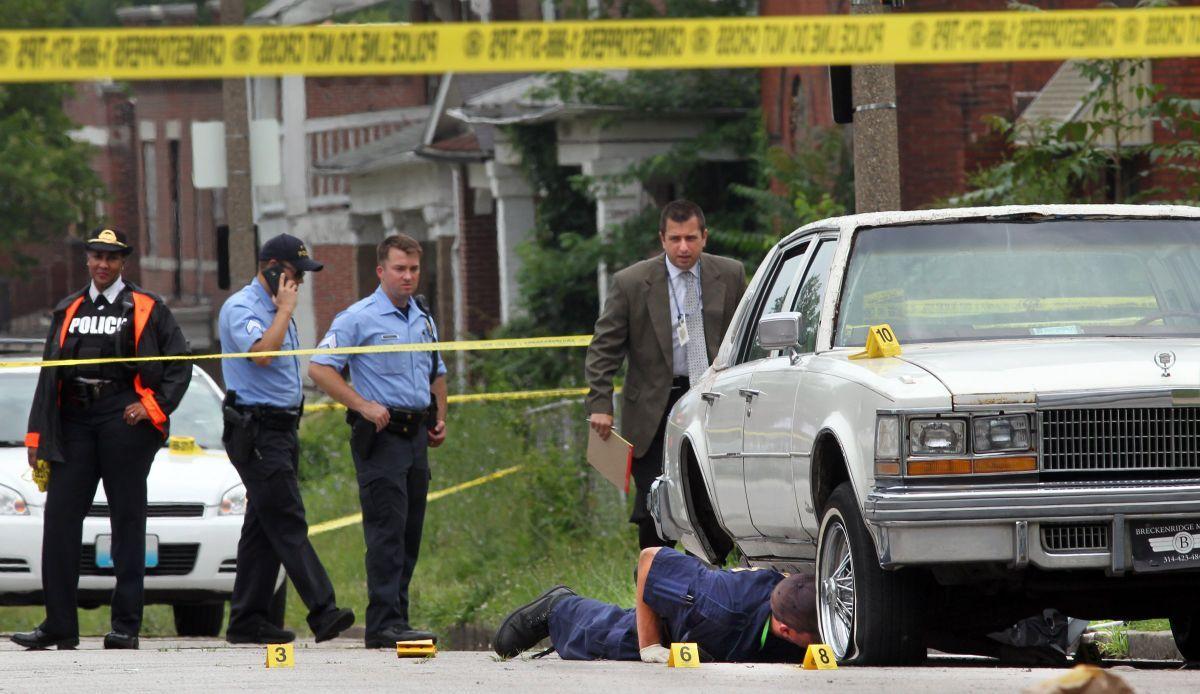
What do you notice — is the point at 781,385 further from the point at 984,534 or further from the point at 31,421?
the point at 31,421

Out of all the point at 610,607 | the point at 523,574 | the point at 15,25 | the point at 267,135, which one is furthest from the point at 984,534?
the point at 15,25

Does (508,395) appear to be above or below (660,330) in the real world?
below

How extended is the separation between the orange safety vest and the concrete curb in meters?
4.68

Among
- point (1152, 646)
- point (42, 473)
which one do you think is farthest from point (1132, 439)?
point (42, 473)

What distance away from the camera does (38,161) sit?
3394 centimetres

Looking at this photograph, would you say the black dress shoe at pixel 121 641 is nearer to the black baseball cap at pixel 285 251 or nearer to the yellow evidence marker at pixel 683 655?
the black baseball cap at pixel 285 251

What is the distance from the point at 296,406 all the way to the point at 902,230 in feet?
12.5

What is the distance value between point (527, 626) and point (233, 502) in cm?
418

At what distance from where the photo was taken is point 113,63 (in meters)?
9.02

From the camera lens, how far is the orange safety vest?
10133 millimetres

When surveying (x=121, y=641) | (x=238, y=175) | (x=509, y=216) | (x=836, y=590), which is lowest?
(x=121, y=641)

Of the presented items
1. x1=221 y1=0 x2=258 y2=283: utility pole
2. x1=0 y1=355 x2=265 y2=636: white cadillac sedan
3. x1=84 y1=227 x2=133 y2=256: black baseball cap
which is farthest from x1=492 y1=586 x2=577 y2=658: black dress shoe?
x1=221 y1=0 x2=258 y2=283: utility pole

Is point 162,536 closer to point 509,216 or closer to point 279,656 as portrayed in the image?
point 279,656

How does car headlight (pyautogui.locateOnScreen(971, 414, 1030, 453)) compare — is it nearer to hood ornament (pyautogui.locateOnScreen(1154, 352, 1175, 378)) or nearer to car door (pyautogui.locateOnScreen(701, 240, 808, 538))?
hood ornament (pyautogui.locateOnScreen(1154, 352, 1175, 378))
